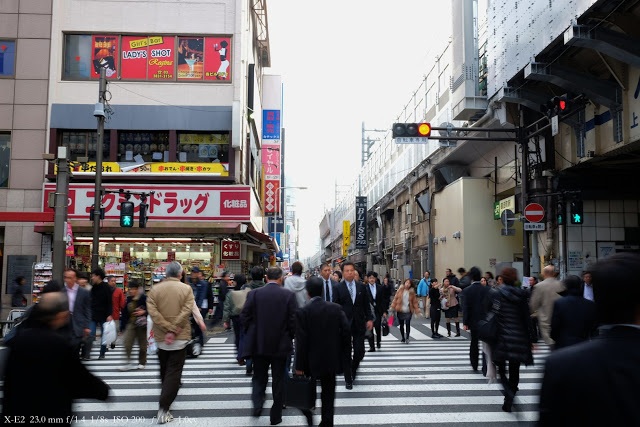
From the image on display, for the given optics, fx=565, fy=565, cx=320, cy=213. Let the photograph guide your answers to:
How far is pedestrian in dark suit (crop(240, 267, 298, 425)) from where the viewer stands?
21.9 ft

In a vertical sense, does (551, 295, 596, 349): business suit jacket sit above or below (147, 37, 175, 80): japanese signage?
below

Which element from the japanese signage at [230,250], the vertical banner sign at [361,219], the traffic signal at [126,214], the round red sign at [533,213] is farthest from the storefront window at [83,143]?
the vertical banner sign at [361,219]

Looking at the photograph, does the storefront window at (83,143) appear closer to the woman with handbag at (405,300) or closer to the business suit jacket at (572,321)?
the woman with handbag at (405,300)

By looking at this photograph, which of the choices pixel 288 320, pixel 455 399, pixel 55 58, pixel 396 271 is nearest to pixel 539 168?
pixel 455 399

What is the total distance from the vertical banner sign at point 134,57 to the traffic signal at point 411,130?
12735 millimetres

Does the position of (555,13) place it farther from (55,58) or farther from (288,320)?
(55,58)

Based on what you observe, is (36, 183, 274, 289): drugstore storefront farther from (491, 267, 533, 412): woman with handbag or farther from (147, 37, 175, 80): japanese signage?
(491, 267, 533, 412): woman with handbag

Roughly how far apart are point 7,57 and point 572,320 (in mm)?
23277

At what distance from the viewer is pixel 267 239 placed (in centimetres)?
2783

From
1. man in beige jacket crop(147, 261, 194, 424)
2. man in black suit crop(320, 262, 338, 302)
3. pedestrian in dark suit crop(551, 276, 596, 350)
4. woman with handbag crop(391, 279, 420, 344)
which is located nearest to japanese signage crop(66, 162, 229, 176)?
woman with handbag crop(391, 279, 420, 344)

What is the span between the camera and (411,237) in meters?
37.6

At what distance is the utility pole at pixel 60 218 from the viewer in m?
13.2

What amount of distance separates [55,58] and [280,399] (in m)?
20.9

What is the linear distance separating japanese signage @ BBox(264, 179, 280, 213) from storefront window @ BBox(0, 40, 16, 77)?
1888 centimetres
